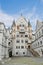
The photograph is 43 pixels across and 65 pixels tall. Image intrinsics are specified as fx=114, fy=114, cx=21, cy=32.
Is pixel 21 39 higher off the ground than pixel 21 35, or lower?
lower

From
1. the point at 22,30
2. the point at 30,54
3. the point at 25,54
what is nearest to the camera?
the point at 30,54

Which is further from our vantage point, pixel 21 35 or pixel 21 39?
pixel 21 35

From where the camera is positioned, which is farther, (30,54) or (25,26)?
(25,26)

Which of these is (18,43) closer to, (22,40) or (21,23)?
(22,40)

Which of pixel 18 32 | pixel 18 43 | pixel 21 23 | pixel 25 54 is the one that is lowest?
pixel 25 54

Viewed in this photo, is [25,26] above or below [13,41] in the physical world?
→ above

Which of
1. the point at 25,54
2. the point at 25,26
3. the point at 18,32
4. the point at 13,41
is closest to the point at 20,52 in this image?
the point at 25,54

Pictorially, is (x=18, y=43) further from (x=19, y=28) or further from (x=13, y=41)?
(x=19, y=28)

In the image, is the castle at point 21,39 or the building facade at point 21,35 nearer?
the castle at point 21,39

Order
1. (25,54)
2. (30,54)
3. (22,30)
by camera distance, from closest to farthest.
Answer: (30,54) < (25,54) < (22,30)

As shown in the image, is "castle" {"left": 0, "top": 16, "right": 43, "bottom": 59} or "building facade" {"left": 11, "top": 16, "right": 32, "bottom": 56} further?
"building facade" {"left": 11, "top": 16, "right": 32, "bottom": 56}

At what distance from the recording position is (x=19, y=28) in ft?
173

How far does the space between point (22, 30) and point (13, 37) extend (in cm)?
529

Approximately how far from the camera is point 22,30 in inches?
2066
